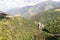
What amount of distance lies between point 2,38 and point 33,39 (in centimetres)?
3501

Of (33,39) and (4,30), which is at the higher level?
(4,30)

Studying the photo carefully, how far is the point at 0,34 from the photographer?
451 feet

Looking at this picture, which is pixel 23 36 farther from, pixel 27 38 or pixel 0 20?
pixel 0 20

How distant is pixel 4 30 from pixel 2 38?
1779 centimetres

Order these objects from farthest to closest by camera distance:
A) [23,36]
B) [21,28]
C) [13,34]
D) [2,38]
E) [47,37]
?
1. [47,37]
2. [21,28]
3. [23,36]
4. [13,34]
5. [2,38]

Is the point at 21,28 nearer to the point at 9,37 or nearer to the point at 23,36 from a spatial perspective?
the point at 23,36

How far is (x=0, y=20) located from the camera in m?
160

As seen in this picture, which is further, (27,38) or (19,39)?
(27,38)

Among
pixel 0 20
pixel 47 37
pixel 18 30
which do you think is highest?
pixel 0 20

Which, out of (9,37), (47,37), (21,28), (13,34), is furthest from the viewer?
(47,37)

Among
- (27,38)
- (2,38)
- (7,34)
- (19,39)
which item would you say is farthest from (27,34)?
(2,38)

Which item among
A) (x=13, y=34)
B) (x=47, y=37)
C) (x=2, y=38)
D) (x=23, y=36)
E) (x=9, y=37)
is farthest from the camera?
(x=47, y=37)

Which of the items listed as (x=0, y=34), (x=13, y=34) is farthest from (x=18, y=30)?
(x=0, y=34)

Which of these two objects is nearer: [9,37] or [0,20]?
[9,37]
